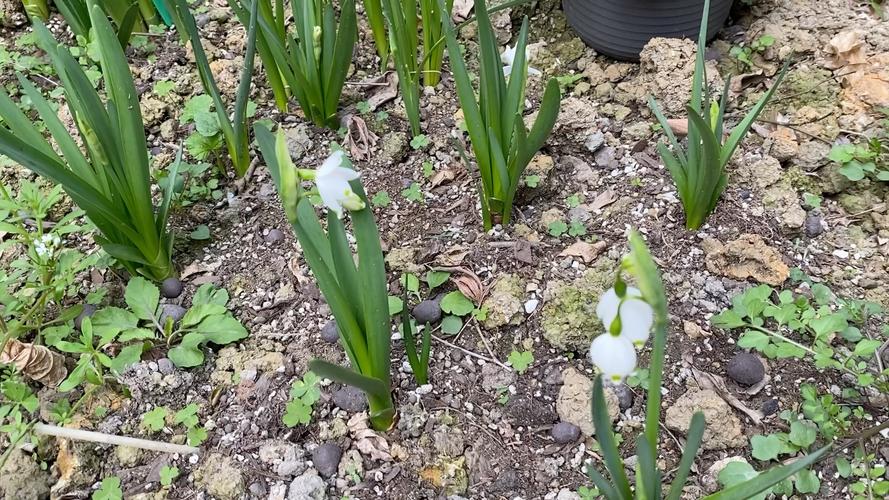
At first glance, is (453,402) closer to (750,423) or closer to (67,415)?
(750,423)

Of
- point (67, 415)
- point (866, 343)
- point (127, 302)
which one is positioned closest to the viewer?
point (866, 343)

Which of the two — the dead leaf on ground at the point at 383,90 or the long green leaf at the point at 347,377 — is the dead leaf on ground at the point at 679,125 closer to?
the dead leaf on ground at the point at 383,90

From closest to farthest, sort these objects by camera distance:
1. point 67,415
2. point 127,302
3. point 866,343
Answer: point 866,343 < point 67,415 < point 127,302

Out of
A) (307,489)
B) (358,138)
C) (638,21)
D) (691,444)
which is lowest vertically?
(307,489)

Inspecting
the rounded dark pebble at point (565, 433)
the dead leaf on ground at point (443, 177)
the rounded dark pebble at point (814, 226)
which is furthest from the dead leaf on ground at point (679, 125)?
Result: the rounded dark pebble at point (565, 433)

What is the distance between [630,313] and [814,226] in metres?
1.19

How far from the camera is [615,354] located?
30.0 inches

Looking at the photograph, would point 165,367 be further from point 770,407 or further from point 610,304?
point 770,407

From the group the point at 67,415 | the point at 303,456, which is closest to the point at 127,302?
the point at 67,415

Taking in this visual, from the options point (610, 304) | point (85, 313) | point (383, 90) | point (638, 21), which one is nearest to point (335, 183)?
point (610, 304)

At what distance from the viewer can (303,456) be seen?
1348 mm

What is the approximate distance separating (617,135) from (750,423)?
0.92 meters

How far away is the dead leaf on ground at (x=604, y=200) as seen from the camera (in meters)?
1.76

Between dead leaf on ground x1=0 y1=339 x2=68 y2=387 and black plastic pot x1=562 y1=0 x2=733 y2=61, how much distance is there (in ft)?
5.85
